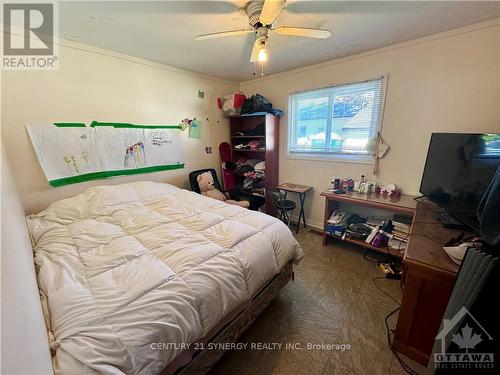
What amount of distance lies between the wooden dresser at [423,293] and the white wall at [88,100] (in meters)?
2.86

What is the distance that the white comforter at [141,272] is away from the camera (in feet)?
2.64

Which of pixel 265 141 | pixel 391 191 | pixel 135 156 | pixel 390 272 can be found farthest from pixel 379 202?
pixel 135 156

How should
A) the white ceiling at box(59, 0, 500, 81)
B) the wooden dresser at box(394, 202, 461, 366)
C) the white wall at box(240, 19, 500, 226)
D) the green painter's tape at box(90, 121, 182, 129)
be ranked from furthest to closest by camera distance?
1. the green painter's tape at box(90, 121, 182, 129)
2. the white wall at box(240, 19, 500, 226)
3. the white ceiling at box(59, 0, 500, 81)
4. the wooden dresser at box(394, 202, 461, 366)

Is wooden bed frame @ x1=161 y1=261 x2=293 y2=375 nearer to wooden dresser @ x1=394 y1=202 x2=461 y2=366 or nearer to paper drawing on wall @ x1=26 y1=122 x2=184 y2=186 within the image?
wooden dresser @ x1=394 y1=202 x2=461 y2=366

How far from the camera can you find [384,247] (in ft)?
7.47

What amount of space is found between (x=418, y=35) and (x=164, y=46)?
2537 millimetres

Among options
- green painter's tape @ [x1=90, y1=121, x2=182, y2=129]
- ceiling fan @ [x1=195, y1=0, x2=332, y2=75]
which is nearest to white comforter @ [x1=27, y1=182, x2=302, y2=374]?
green painter's tape @ [x1=90, y1=121, x2=182, y2=129]

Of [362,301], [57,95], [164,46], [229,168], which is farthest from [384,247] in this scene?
[57,95]

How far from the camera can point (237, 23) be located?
68.6 inches

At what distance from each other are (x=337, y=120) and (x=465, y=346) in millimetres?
2420

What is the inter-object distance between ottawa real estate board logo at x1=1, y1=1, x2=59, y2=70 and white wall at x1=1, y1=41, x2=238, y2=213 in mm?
73

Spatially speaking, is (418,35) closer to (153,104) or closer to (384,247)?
(384,247)

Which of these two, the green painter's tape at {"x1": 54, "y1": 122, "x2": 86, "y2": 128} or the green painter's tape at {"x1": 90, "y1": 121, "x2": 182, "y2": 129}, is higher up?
the green painter's tape at {"x1": 90, "y1": 121, "x2": 182, "y2": 129}

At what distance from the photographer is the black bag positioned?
121 inches
